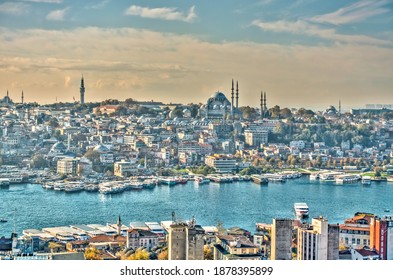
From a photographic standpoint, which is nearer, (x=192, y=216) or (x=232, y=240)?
(x=232, y=240)

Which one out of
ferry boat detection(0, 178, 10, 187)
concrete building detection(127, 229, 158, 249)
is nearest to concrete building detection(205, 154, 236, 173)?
ferry boat detection(0, 178, 10, 187)

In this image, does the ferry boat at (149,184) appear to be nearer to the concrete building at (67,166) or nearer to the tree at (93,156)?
the concrete building at (67,166)

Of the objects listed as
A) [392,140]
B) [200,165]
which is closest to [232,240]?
[200,165]

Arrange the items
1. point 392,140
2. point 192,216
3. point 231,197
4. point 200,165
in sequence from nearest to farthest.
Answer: point 192,216
point 231,197
point 200,165
point 392,140

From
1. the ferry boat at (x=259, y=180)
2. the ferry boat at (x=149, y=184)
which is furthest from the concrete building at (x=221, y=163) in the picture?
the ferry boat at (x=149, y=184)

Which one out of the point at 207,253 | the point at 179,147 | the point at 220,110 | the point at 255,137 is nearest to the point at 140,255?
the point at 207,253

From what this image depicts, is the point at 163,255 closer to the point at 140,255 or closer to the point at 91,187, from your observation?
the point at 140,255
